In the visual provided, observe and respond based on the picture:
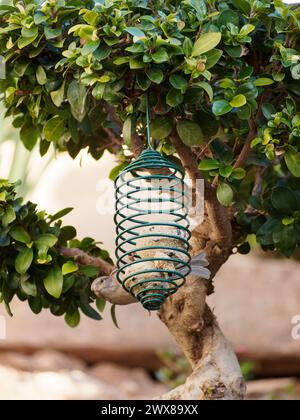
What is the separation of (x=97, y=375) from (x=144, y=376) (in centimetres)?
30

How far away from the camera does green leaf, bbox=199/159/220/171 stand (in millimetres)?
1914

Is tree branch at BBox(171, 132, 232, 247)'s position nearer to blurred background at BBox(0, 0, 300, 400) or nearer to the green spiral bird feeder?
the green spiral bird feeder

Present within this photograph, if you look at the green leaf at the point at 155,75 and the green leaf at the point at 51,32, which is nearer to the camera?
the green leaf at the point at 155,75

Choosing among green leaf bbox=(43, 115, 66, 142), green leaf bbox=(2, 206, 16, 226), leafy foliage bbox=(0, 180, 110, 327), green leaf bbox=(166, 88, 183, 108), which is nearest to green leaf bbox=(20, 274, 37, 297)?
leafy foliage bbox=(0, 180, 110, 327)

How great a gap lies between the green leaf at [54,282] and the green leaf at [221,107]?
0.60 m

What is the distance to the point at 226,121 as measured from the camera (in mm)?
2049

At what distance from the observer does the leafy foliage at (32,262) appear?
199 centimetres

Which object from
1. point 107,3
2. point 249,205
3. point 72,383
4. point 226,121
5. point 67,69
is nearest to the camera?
point 107,3

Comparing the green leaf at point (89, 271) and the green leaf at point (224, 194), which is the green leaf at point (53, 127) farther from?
the green leaf at point (224, 194)

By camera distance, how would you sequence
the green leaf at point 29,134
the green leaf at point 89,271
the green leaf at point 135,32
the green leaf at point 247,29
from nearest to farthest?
the green leaf at point 135,32, the green leaf at point 247,29, the green leaf at point 89,271, the green leaf at point 29,134

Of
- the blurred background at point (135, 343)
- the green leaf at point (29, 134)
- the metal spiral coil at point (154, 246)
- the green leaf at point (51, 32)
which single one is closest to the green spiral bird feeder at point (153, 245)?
the metal spiral coil at point (154, 246)
